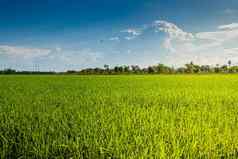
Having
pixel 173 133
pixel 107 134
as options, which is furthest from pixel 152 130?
pixel 107 134

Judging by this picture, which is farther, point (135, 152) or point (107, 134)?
point (107, 134)

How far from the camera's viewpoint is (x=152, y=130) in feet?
14.1

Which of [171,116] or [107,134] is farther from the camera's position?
[171,116]

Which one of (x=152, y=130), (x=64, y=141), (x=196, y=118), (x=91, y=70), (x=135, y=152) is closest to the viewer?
(x=135, y=152)

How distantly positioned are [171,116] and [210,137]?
6.00 feet

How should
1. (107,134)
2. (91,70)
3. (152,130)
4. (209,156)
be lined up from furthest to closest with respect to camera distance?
(91,70), (152,130), (107,134), (209,156)

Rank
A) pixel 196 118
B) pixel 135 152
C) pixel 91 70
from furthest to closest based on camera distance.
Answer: pixel 91 70, pixel 196 118, pixel 135 152

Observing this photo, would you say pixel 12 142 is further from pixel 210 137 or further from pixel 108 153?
pixel 210 137

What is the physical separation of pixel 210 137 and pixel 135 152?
4.80 ft

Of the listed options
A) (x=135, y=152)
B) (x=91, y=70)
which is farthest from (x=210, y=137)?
(x=91, y=70)

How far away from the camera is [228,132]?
4.34 meters

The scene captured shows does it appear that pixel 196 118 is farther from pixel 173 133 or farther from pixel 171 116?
pixel 173 133

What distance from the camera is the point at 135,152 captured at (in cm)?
304

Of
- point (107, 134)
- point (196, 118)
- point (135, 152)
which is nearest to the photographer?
point (135, 152)
